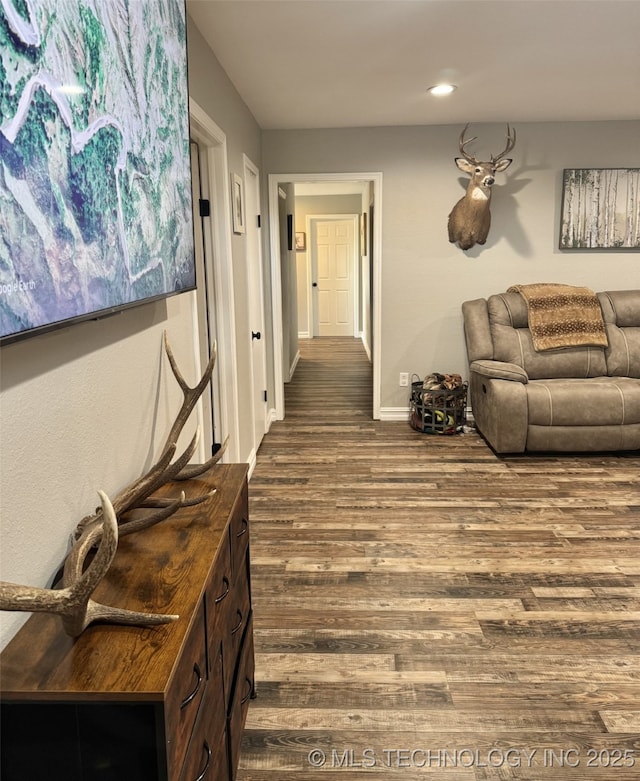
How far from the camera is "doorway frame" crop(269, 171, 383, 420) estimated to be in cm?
500

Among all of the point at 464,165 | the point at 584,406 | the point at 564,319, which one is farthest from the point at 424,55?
the point at 584,406

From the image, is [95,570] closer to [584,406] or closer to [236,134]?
[236,134]

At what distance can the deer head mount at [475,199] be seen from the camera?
4.63 m

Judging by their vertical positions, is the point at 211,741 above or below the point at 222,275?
below

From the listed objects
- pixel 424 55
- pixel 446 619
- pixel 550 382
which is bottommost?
pixel 446 619

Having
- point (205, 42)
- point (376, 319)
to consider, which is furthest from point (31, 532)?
point (376, 319)

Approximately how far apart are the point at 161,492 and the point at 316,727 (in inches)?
36.0

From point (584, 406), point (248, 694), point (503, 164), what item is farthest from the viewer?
point (503, 164)

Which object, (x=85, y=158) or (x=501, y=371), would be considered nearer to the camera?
(x=85, y=158)

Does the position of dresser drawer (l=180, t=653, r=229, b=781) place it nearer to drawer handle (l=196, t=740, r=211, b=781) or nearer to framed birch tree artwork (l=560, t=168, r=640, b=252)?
drawer handle (l=196, t=740, r=211, b=781)

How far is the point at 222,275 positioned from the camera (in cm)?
324

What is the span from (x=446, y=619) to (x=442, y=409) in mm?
2646

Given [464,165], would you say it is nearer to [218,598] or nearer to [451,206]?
[451,206]

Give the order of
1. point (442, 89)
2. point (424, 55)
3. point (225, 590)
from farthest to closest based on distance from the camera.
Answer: point (442, 89)
point (424, 55)
point (225, 590)
